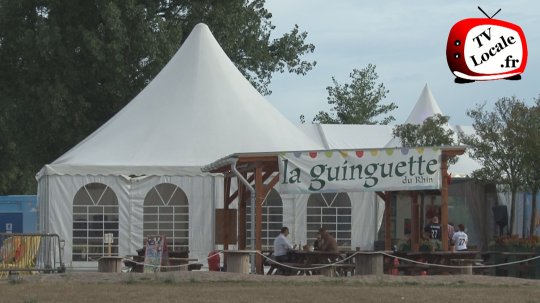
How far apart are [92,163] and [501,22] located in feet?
31.3

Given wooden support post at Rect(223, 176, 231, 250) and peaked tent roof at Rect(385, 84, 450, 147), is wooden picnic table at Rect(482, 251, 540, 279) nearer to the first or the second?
wooden support post at Rect(223, 176, 231, 250)

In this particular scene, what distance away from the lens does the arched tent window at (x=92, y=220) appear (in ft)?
94.8

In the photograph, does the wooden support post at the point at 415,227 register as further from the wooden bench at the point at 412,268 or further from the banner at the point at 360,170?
the banner at the point at 360,170

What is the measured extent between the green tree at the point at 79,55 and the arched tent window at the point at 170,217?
13879 millimetres

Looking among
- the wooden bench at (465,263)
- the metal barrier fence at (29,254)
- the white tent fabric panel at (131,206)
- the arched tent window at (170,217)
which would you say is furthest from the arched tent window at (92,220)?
the wooden bench at (465,263)

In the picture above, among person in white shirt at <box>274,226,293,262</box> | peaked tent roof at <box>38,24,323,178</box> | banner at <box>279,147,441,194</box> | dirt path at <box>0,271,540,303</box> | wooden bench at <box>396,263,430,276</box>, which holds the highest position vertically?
peaked tent roof at <box>38,24,323,178</box>

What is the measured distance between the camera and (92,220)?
1142 inches

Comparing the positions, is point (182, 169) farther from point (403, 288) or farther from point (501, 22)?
point (403, 288)

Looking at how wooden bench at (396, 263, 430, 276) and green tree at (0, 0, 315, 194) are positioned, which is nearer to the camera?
wooden bench at (396, 263, 430, 276)

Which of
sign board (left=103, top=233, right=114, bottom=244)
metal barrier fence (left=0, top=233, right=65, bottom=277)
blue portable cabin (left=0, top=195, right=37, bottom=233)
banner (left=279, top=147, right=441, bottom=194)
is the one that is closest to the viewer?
banner (left=279, top=147, right=441, bottom=194)

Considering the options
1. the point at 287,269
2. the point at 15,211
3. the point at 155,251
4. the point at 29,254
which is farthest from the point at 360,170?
the point at 15,211

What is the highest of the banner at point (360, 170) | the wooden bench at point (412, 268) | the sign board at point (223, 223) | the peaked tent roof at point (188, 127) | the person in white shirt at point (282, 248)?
the peaked tent roof at point (188, 127)

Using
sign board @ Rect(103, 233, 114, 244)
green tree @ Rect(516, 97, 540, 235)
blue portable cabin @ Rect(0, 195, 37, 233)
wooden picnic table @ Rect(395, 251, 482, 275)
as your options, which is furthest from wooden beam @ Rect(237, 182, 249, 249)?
blue portable cabin @ Rect(0, 195, 37, 233)

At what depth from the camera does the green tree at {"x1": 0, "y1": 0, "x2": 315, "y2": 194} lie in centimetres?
4303
